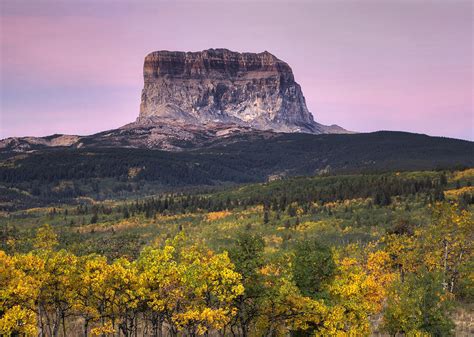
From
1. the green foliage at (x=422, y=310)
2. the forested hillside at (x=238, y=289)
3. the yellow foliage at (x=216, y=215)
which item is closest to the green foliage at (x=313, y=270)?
the forested hillside at (x=238, y=289)

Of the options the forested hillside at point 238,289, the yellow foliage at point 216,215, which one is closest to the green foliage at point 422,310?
the forested hillside at point 238,289

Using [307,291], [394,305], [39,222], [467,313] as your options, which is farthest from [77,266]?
[39,222]

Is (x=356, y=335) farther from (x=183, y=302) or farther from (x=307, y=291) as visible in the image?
(x=183, y=302)

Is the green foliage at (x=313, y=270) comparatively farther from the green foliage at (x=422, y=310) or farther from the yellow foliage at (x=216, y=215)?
the yellow foliage at (x=216, y=215)

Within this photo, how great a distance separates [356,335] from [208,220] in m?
124

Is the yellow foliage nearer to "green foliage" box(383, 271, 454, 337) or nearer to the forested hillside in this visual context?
the forested hillside

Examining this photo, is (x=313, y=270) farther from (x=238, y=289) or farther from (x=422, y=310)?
(x=238, y=289)

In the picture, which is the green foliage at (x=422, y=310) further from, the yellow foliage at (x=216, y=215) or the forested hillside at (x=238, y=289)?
the yellow foliage at (x=216, y=215)

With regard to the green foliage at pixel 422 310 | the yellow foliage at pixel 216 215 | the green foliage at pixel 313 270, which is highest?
the green foliage at pixel 313 270

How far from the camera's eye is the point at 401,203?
488 ft

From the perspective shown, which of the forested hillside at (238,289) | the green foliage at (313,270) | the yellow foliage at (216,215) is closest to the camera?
the forested hillside at (238,289)

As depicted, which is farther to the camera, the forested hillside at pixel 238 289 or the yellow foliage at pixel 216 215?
the yellow foliage at pixel 216 215

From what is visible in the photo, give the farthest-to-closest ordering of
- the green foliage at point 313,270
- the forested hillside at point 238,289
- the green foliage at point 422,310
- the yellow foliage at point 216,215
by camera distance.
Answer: the yellow foliage at point 216,215 → the green foliage at point 422,310 → the green foliage at point 313,270 → the forested hillside at point 238,289

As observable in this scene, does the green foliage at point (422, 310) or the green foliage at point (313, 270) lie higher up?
the green foliage at point (313, 270)
